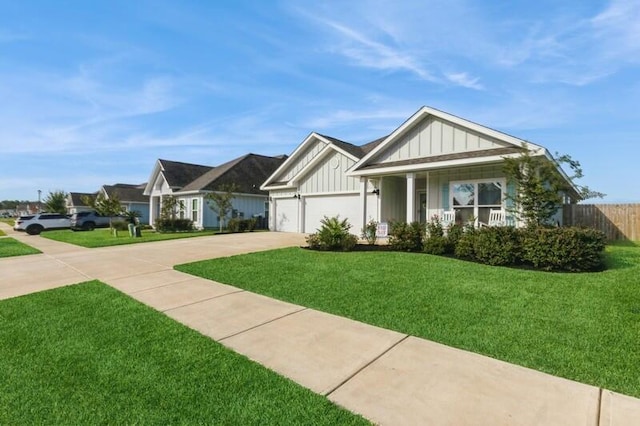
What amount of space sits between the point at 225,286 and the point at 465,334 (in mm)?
4807

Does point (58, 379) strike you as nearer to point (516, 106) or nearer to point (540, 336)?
point (540, 336)

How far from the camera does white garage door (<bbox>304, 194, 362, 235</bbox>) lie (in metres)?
17.4

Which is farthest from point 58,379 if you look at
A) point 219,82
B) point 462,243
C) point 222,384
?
point 219,82

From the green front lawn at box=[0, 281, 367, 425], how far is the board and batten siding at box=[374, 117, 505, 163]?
460 inches

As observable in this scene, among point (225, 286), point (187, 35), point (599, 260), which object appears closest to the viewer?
point (225, 286)

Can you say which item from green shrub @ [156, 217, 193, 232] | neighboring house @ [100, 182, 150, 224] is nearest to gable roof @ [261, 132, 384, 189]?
green shrub @ [156, 217, 193, 232]

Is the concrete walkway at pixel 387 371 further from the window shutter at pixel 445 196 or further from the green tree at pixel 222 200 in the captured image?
the green tree at pixel 222 200

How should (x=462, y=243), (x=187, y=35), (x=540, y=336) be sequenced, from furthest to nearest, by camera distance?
(x=187, y=35) < (x=462, y=243) < (x=540, y=336)

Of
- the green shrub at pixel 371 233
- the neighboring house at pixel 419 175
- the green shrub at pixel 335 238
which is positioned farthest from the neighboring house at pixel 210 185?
the green shrub at pixel 335 238

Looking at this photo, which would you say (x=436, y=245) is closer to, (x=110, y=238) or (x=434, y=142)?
(x=434, y=142)

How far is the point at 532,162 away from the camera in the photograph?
9508 mm

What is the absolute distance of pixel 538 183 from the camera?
9.13 m

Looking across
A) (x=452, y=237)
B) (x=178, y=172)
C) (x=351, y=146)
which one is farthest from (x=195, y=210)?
(x=452, y=237)

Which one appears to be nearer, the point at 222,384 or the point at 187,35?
the point at 222,384
